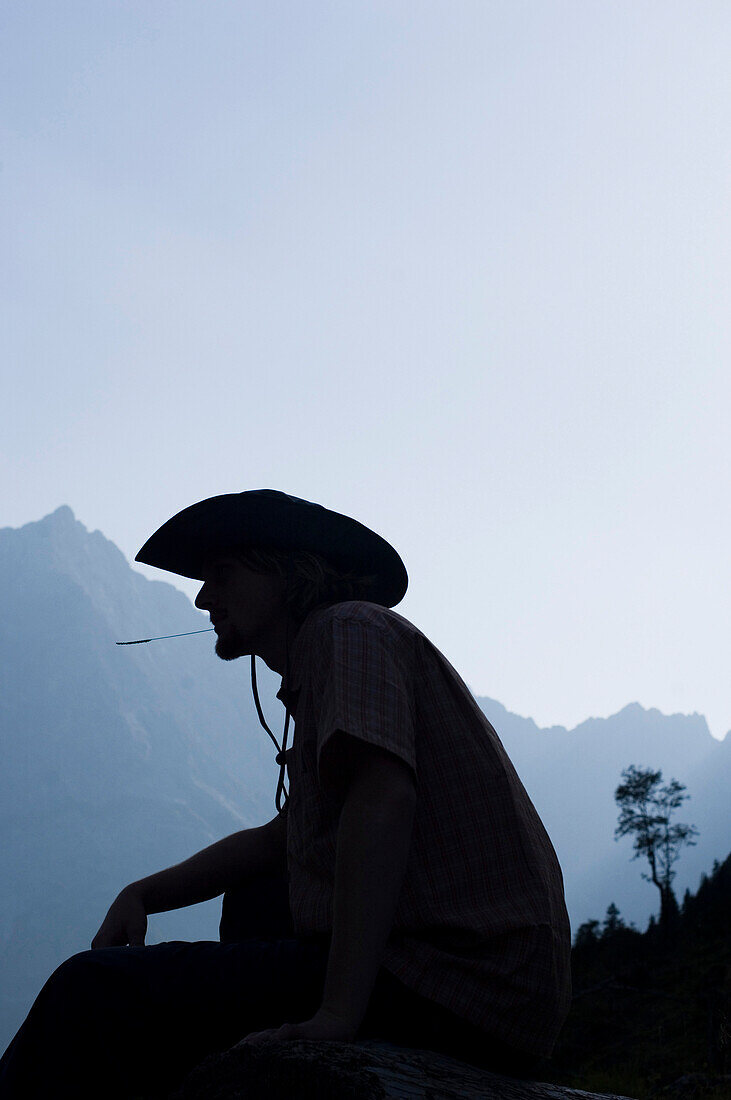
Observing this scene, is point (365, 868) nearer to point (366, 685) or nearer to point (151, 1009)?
point (366, 685)

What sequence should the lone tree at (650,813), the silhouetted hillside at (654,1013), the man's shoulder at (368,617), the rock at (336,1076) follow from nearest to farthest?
the rock at (336,1076) → the man's shoulder at (368,617) → the silhouetted hillside at (654,1013) → the lone tree at (650,813)

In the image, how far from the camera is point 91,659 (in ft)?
A: 636

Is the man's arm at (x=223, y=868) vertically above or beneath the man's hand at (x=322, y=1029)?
above

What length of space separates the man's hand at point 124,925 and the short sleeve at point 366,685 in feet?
3.73

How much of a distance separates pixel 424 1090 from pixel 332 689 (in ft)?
2.66

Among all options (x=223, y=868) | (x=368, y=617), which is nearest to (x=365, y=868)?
(x=368, y=617)

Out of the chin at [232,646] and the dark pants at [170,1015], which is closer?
the dark pants at [170,1015]

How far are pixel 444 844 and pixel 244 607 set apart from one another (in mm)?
903

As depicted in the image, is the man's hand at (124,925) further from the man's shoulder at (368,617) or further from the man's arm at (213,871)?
the man's shoulder at (368,617)

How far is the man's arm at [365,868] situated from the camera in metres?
1.79

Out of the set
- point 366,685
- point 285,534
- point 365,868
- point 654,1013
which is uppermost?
point 285,534

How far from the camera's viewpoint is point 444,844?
6.61 feet

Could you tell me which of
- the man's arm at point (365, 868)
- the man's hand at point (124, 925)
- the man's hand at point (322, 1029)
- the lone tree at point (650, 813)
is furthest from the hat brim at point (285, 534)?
the lone tree at point (650, 813)

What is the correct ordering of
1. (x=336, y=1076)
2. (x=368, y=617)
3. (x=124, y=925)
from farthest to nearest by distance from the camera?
(x=124, y=925) < (x=368, y=617) < (x=336, y=1076)
